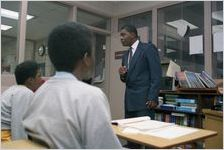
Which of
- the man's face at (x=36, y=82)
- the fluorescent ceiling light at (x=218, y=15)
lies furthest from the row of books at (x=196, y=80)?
the man's face at (x=36, y=82)

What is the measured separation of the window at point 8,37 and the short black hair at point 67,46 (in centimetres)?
311

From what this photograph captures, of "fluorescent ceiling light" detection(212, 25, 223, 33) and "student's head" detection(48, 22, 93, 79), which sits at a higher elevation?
"fluorescent ceiling light" detection(212, 25, 223, 33)

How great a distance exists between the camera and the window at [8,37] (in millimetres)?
3854

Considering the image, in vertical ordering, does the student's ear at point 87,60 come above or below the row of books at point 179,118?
above

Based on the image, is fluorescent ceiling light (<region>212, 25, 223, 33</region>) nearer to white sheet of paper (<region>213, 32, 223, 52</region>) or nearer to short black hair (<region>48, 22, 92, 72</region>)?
white sheet of paper (<region>213, 32, 223, 52</region>)

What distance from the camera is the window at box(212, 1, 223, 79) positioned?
3604mm

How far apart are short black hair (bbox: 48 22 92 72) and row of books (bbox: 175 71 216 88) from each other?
8.10 ft

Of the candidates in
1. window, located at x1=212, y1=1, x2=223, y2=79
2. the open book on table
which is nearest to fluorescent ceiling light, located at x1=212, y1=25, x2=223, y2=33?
window, located at x1=212, y1=1, x2=223, y2=79

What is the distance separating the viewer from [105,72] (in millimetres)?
5141

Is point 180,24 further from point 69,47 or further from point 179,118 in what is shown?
point 69,47

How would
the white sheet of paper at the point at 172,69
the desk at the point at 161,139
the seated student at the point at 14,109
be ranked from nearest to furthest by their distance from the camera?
the desk at the point at 161,139
the seated student at the point at 14,109
the white sheet of paper at the point at 172,69

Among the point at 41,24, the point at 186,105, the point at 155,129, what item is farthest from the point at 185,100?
the point at 41,24

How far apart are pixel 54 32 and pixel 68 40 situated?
6cm

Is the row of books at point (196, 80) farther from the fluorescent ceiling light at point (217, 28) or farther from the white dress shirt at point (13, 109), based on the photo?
the white dress shirt at point (13, 109)
